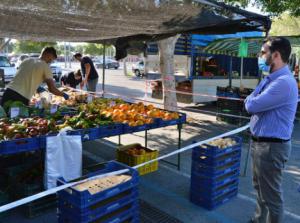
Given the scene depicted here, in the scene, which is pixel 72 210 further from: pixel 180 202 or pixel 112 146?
pixel 112 146

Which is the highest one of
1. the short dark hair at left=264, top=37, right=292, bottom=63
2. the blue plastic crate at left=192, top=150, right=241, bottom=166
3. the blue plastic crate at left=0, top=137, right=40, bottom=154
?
the short dark hair at left=264, top=37, right=292, bottom=63

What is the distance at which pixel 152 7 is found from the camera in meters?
4.46

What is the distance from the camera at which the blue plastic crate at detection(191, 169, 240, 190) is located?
3832 millimetres

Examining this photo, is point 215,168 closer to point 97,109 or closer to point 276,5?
point 97,109

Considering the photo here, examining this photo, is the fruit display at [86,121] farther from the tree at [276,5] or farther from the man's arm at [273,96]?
the tree at [276,5]

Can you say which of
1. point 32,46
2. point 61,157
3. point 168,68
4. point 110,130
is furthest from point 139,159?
point 32,46

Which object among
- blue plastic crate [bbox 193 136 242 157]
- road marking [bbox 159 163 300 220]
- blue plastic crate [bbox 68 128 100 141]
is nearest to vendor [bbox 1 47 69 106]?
blue plastic crate [bbox 68 128 100 141]

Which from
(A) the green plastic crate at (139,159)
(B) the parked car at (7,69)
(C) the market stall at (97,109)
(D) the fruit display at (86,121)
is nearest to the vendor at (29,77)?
(C) the market stall at (97,109)

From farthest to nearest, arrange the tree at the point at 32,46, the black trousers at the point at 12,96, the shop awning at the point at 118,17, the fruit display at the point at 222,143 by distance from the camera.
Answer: the tree at the point at 32,46
the black trousers at the point at 12,96
the shop awning at the point at 118,17
the fruit display at the point at 222,143

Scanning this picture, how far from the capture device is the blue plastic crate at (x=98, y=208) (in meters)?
2.59

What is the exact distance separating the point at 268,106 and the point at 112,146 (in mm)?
4430

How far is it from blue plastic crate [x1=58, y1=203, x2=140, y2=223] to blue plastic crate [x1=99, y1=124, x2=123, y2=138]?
134 cm

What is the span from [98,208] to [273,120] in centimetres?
183

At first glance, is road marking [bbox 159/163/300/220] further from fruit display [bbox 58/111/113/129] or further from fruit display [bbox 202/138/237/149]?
fruit display [bbox 58/111/113/129]
